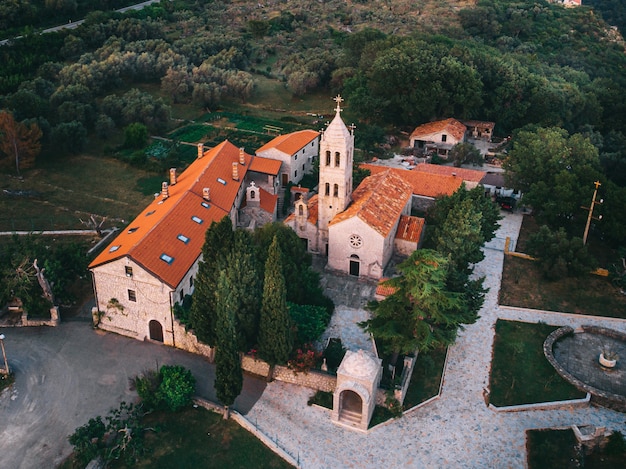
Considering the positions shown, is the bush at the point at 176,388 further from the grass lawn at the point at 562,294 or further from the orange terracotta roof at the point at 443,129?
the orange terracotta roof at the point at 443,129

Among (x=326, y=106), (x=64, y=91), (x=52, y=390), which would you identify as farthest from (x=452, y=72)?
(x=52, y=390)

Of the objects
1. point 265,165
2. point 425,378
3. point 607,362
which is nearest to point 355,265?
point 425,378

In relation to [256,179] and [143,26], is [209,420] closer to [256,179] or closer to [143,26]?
[256,179]

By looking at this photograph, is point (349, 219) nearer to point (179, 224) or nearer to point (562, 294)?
point (179, 224)

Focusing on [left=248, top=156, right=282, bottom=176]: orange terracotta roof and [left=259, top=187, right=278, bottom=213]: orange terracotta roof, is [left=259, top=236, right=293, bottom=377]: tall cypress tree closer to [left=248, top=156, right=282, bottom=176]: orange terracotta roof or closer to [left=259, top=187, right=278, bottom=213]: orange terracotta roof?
[left=259, top=187, right=278, bottom=213]: orange terracotta roof

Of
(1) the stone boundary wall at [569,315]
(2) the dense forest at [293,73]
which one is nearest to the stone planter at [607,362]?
(1) the stone boundary wall at [569,315]
